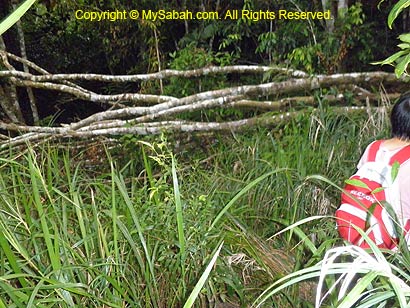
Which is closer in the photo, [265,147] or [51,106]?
[265,147]

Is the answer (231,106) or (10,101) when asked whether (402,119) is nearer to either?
(231,106)

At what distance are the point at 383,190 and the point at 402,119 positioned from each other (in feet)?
0.94

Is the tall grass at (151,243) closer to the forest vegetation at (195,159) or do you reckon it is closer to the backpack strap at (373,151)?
the forest vegetation at (195,159)

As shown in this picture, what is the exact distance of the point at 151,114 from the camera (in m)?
3.71

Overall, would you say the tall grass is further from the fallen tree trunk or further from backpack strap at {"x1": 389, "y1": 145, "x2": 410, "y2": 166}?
the fallen tree trunk

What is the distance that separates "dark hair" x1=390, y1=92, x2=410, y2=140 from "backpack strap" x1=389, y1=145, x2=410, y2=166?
66 millimetres

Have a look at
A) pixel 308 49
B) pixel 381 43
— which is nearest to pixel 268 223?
pixel 308 49

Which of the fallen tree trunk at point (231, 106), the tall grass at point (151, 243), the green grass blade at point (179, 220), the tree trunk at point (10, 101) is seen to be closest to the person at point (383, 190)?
the tall grass at point (151, 243)

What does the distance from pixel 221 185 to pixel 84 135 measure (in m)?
1.30

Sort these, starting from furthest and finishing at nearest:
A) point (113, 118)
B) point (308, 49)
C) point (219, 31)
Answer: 1. point (219, 31)
2. point (308, 49)
3. point (113, 118)

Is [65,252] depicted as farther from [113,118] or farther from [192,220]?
[113,118]

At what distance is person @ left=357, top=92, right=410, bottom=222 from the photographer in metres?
1.58

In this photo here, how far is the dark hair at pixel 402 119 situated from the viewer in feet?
5.50

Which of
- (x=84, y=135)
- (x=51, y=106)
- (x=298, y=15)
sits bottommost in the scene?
(x=51, y=106)
